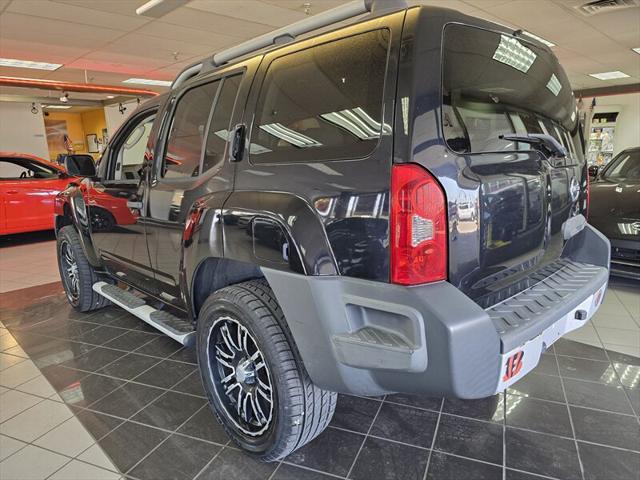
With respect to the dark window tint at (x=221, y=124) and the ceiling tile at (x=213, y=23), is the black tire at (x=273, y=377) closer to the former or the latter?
the dark window tint at (x=221, y=124)

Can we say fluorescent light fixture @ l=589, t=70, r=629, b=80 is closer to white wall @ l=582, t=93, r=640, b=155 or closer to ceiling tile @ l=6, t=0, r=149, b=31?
white wall @ l=582, t=93, r=640, b=155

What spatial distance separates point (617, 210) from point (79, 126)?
1988 centimetres

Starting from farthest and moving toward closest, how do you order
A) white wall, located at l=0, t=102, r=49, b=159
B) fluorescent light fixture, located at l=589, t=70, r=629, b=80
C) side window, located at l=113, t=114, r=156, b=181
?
white wall, located at l=0, t=102, r=49, b=159
fluorescent light fixture, located at l=589, t=70, r=629, b=80
side window, located at l=113, t=114, r=156, b=181

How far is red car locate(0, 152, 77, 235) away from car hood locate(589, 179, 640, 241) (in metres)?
7.62

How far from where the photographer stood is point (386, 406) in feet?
7.16

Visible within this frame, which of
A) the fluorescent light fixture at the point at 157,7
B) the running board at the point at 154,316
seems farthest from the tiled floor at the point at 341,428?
the fluorescent light fixture at the point at 157,7

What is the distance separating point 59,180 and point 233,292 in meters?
6.97

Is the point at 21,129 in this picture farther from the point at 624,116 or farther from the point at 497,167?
the point at 624,116

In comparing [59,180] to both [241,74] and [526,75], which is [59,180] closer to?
[241,74]

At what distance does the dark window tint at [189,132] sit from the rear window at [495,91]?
1163mm

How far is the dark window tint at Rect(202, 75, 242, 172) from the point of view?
1.89m

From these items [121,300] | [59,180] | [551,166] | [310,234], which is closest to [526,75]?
[551,166]

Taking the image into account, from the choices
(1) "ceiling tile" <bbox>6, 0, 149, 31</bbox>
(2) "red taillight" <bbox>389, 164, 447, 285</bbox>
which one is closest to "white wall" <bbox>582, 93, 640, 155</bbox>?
A: (1) "ceiling tile" <bbox>6, 0, 149, 31</bbox>

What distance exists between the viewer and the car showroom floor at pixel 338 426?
1760mm
